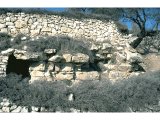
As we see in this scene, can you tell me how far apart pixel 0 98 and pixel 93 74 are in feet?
11.5

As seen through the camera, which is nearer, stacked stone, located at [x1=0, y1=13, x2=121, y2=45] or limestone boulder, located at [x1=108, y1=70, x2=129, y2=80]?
limestone boulder, located at [x1=108, y1=70, x2=129, y2=80]

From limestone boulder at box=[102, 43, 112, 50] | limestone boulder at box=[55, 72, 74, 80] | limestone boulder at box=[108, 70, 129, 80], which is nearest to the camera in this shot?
limestone boulder at box=[55, 72, 74, 80]

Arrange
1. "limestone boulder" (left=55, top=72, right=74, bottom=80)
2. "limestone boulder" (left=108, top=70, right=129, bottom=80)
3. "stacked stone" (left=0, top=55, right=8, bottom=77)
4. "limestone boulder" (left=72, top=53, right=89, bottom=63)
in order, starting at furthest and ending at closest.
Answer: "limestone boulder" (left=108, top=70, right=129, bottom=80) → "limestone boulder" (left=72, top=53, right=89, bottom=63) → "limestone boulder" (left=55, top=72, right=74, bottom=80) → "stacked stone" (left=0, top=55, right=8, bottom=77)

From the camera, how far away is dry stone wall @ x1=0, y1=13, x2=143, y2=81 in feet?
38.4

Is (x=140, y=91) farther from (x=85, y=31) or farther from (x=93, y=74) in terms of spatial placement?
(x=85, y=31)

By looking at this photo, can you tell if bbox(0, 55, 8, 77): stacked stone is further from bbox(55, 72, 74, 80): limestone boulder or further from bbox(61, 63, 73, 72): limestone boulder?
bbox(61, 63, 73, 72): limestone boulder

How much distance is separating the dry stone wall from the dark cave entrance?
0.32 meters

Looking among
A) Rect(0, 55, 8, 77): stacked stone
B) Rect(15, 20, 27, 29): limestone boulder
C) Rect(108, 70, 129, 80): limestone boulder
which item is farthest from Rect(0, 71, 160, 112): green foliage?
Rect(15, 20, 27, 29): limestone boulder

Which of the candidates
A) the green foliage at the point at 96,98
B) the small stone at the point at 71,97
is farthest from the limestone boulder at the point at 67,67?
the small stone at the point at 71,97

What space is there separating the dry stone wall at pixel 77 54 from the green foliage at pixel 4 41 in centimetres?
25

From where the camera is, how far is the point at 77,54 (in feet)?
39.3

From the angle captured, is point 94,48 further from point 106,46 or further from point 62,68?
point 62,68

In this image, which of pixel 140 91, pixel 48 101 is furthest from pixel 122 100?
pixel 48 101

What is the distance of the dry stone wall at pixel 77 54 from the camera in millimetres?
11703
